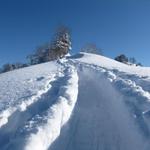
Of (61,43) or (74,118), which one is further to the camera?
(61,43)

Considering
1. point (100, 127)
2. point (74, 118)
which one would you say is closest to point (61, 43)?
point (74, 118)

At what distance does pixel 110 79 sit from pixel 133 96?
10.9 ft

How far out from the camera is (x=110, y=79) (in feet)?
41.8

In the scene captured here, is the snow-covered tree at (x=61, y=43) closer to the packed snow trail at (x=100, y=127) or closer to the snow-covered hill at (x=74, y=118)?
the snow-covered hill at (x=74, y=118)

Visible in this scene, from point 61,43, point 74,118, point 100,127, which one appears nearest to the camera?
point 100,127

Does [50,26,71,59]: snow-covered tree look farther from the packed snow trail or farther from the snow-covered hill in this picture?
the packed snow trail

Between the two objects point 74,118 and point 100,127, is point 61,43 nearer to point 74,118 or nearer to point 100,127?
point 74,118

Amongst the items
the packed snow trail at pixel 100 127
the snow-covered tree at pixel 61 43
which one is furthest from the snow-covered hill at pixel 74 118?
the snow-covered tree at pixel 61 43

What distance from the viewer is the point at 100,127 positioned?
795 cm

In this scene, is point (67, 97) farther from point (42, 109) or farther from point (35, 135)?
point (35, 135)

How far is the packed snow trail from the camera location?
22.9 feet

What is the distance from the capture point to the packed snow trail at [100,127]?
697 cm

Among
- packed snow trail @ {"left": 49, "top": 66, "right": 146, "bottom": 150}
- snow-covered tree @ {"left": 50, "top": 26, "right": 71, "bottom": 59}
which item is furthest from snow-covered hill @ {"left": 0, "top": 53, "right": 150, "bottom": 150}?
snow-covered tree @ {"left": 50, "top": 26, "right": 71, "bottom": 59}

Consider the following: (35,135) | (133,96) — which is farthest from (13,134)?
(133,96)
